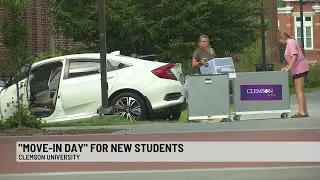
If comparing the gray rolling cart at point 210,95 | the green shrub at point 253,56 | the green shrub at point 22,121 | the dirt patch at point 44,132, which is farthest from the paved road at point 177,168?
the green shrub at point 253,56

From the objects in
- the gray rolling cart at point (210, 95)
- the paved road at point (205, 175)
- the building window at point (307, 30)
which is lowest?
the paved road at point (205, 175)

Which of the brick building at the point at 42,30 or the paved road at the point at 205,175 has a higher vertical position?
the brick building at the point at 42,30

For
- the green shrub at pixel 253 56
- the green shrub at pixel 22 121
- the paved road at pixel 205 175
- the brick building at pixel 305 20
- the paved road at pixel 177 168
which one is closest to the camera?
the paved road at pixel 205 175

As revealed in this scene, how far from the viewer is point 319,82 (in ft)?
108

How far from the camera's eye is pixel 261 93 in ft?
39.1

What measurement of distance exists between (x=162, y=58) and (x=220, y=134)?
10.3 meters

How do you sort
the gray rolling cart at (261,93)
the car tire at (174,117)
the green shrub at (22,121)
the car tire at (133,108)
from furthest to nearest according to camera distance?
the car tire at (174,117)
the car tire at (133,108)
the gray rolling cart at (261,93)
the green shrub at (22,121)

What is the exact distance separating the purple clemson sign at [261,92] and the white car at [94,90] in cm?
163

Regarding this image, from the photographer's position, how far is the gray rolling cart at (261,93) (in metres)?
11.9

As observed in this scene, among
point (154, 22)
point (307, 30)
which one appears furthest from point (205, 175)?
point (307, 30)

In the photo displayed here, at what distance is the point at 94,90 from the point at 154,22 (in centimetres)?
706

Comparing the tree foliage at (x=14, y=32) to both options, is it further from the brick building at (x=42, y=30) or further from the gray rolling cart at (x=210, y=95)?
the brick building at (x=42, y=30)

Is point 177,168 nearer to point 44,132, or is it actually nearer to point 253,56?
point 44,132

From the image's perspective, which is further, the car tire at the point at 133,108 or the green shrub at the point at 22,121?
the car tire at the point at 133,108
